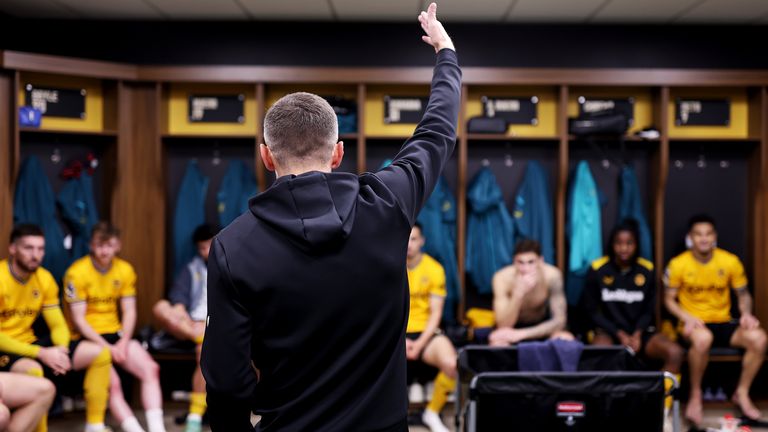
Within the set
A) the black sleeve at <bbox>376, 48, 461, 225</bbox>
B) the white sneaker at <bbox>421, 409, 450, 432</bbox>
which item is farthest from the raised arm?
the white sneaker at <bbox>421, 409, 450, 432</bbox>

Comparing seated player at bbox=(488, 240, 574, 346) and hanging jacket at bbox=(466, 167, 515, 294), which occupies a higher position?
hanging jacket at bbox=(466, 167, 515, 294)

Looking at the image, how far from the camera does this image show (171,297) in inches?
173

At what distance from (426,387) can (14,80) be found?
120 inches

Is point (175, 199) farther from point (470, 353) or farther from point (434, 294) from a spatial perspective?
point (470, 353)

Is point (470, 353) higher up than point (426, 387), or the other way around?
point (470, 353)

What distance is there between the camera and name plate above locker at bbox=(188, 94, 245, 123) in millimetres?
4867

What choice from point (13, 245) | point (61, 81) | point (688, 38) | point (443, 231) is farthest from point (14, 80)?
point (688, 38)

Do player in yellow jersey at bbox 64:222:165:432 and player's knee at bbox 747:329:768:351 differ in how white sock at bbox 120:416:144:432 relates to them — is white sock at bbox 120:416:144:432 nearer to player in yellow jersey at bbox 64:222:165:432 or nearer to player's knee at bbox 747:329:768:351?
player in yellow jersey at bbox 64:222:165:432

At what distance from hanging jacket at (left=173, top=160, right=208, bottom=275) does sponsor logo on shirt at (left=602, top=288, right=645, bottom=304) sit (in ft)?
8.61

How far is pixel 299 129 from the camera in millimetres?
1174

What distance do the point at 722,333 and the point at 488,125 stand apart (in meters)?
1.93

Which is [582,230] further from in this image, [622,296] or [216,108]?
[216,108]

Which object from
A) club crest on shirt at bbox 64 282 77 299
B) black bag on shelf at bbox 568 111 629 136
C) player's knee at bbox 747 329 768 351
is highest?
black bag on shelf at bbox 568 111 629 136

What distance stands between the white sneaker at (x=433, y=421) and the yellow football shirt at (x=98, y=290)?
6.05 feet
